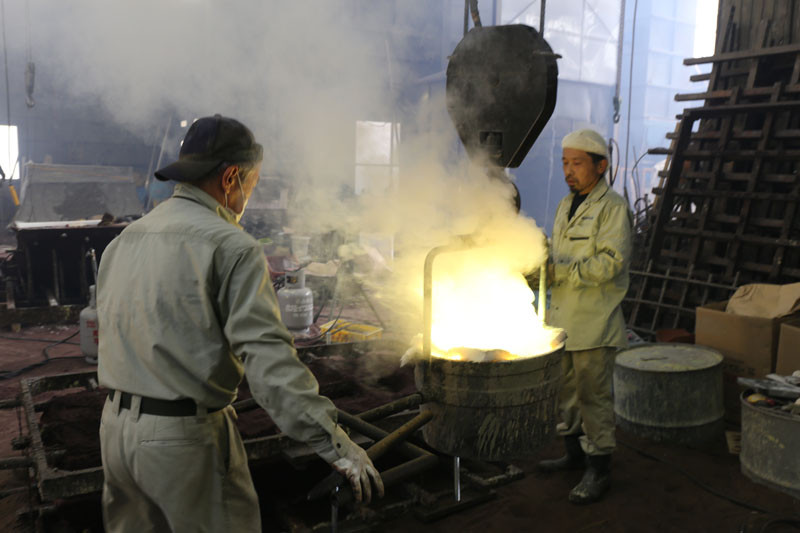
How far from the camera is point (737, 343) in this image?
14.9 feet

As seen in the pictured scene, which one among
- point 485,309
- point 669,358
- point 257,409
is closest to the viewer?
point 485,309

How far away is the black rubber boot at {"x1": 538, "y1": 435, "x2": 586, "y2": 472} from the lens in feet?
12.4

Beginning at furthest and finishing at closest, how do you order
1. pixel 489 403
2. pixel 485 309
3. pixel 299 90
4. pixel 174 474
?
pixel 299 90 → pixel 485 309 → pixel 489 403 → pixel 174 474

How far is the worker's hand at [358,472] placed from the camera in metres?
1.77

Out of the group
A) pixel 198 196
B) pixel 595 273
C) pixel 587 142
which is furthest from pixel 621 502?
pixel 198 196

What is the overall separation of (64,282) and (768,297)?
844cm

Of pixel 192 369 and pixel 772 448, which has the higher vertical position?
pixel 192 369

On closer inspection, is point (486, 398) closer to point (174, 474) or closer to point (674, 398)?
point (174, 474)

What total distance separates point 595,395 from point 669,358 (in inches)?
52.9

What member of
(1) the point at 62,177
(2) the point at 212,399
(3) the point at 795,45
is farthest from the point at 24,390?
(1) the point at 62,177

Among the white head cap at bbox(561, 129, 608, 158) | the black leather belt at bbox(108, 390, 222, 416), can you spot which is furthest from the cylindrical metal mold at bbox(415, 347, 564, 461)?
the white head cap at bbox(561, 129, 608, 158)

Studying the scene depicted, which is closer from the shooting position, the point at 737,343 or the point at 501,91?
the point at 501,91

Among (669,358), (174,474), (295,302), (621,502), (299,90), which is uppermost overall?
(299,90)

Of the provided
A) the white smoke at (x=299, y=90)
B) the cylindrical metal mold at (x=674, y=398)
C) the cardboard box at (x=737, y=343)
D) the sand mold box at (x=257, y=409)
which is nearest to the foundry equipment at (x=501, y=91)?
the white smoke at (x=299, y=90)
